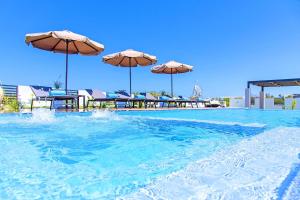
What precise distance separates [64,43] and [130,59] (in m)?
3.92

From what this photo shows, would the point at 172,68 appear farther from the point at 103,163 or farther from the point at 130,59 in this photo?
the point at 103,163

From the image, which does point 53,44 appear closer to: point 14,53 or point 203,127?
point 203,127

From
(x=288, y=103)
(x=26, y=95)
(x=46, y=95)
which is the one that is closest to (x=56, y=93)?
(x=46, y=95)

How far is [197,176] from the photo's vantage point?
158 centimetres

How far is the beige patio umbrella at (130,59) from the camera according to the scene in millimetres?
11273

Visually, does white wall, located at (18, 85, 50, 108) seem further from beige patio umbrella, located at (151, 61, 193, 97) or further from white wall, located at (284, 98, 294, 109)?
white wall, located at (284, 98, 294, 109)

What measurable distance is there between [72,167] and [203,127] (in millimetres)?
3391

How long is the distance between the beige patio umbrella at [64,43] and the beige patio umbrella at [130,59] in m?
1.47

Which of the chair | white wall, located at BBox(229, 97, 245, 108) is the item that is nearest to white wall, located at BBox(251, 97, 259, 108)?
white wall, located at BBox(229, 97, 245, 108)

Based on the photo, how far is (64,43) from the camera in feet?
31.3

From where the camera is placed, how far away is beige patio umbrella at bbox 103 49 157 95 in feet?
37.0

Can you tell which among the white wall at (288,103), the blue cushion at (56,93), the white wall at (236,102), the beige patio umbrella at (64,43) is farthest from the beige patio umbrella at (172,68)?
the white wall at (288,103)

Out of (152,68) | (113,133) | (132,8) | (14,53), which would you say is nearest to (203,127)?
(113,133)

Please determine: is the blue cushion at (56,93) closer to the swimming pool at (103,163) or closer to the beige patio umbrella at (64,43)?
the beige patio umbrella at (64,43)
